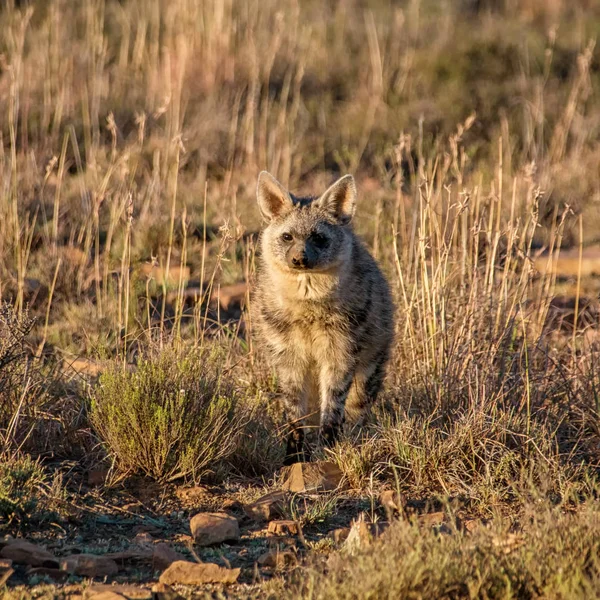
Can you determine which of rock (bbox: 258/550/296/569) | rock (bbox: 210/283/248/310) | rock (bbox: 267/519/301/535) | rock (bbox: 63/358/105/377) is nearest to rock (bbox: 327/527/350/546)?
rock (bbox: 267/519/301/535)

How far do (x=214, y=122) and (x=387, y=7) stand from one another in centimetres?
771

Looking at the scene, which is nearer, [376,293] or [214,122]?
[376,293]

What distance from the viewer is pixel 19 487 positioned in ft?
15.4

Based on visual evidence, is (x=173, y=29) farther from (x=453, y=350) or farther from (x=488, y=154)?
(x=453, y=350)

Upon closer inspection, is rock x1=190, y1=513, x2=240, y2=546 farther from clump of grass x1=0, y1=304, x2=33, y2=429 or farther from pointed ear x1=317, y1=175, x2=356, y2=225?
pointed ear x1=317, y1=175, x2=356, y2=225

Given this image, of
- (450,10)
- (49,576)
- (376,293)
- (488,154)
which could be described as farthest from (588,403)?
(450,10)

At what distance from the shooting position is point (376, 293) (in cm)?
627

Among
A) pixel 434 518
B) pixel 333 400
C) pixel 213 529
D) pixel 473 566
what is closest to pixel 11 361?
pixel 213 529

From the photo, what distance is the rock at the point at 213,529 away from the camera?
4.46 m

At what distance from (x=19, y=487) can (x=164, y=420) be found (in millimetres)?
819

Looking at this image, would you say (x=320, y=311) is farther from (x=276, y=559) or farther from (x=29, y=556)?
(x=29, y=556)

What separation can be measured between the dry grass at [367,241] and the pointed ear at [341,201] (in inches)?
17.4

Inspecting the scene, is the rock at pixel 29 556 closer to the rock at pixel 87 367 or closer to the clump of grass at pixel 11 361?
the clump of grass at pixel 11 361

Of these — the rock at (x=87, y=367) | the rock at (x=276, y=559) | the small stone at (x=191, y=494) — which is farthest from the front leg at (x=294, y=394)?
the rock at (x=276, y=559)
